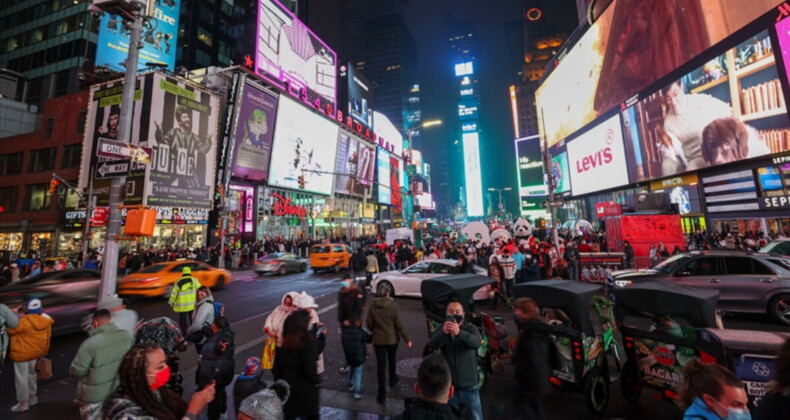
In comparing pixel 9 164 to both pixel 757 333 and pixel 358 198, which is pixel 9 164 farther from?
pixel 757 333

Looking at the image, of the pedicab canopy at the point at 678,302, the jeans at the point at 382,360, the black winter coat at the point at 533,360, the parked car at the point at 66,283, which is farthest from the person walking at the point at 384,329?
the parked car at the point at 66,283

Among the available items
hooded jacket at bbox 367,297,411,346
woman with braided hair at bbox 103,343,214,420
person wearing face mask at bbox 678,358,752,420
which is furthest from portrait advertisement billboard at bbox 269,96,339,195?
person wearing face mask at bbox 678,358,752,420

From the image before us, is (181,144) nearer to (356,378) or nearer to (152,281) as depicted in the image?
(152,281)

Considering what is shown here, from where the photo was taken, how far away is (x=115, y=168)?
22.2 feet

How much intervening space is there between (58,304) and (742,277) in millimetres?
17186

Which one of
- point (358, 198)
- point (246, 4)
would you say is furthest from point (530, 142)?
point (246, 4)

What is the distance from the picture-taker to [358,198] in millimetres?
57531

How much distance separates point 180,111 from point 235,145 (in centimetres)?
496

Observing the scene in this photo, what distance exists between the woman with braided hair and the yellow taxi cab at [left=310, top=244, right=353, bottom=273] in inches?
752

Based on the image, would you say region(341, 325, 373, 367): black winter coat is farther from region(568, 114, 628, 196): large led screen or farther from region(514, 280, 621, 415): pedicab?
region(568, 114, 628, 196): large led screen

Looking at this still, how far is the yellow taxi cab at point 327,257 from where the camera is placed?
21219 millimetres

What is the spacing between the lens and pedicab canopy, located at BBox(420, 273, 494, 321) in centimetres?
538

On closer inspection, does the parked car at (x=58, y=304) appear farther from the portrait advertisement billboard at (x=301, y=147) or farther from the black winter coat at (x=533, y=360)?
the portrait advertisement billboard at (x=301, y=147)

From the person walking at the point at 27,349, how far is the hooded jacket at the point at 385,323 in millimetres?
5093
